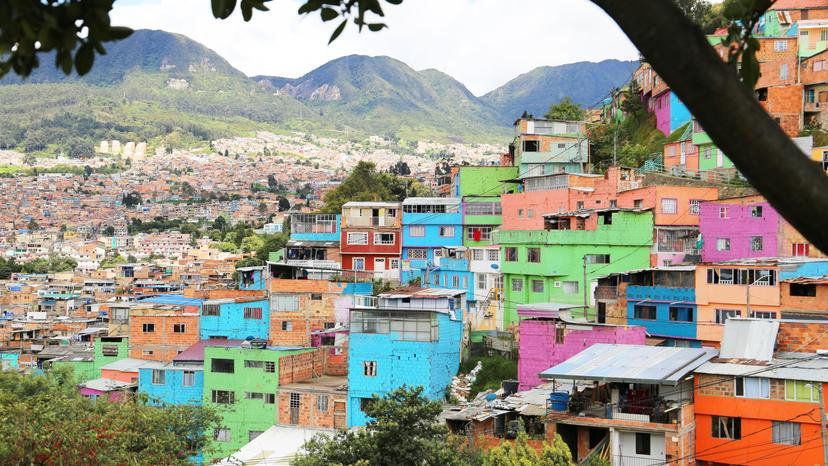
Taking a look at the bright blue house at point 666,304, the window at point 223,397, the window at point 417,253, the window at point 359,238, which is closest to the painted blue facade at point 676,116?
the window at point 417,253

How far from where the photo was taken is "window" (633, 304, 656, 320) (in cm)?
2309

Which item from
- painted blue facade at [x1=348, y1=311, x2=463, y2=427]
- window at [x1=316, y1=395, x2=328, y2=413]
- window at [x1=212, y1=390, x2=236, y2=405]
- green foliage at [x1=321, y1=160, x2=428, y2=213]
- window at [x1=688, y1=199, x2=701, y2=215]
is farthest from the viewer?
green foliage at [x1=321, y1=160, x2=428, y2=213]

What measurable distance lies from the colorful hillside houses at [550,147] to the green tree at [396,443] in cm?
2220

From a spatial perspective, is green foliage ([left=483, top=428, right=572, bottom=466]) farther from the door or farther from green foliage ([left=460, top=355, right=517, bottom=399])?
the door

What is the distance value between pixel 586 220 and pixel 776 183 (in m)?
25.0

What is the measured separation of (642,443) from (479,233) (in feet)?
65.6

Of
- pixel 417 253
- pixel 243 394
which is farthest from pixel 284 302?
pixel 417 253

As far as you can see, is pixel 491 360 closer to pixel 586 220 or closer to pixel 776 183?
pixel 586 220

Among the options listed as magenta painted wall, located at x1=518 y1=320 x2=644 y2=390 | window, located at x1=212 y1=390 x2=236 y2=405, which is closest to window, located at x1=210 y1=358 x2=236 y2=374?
window, located at x1=212 y1=390 x2=236 y2=405

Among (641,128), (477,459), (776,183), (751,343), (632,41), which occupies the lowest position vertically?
(477,459)

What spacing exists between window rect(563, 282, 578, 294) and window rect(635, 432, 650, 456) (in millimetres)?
10820

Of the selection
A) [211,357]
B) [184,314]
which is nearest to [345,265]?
[184,314]

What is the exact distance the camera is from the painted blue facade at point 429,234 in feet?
117

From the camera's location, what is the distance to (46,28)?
8.18ft
